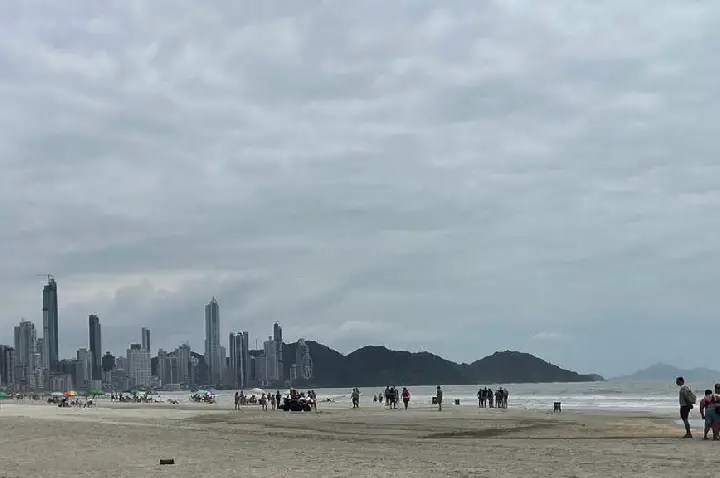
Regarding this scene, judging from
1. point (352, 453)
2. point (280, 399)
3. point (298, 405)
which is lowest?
point (280, 399)

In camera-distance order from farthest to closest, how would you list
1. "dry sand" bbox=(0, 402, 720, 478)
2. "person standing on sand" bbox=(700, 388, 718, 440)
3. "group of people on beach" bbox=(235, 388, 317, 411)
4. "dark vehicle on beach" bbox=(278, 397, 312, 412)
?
"group of people on beach" bbox=(235, 388, 317, 411)
"dark vehicle on beach" bbox=(278, 397, 312, 412)
"person standing on sand" bbox=(700, 388, 718, 440)
"dry sand" bbox=(0, 402, 720, 478)

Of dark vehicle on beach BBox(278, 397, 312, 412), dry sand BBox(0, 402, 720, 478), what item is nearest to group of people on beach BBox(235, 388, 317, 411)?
dark vehicle on beach BBox(278, 397, 312, 412)

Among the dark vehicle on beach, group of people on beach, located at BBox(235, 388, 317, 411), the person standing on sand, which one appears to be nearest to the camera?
the person standing on sand

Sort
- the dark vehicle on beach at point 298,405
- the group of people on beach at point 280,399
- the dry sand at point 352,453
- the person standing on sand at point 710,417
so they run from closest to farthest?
1. the dry sand at point 352,453
2. the person standing on sand at point 710,417
3. the dark vehicle on beach at point 298,405
4. the group of people on beach at point 280,399

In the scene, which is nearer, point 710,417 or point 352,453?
point 352,453

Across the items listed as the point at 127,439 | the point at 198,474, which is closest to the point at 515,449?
the point at 198,474

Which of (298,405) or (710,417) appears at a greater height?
(710,417)

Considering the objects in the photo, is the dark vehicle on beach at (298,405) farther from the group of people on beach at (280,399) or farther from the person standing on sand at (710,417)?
the person standing on sand at (710,417)

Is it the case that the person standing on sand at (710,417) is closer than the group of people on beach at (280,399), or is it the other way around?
the person standing on sand at (710,417)

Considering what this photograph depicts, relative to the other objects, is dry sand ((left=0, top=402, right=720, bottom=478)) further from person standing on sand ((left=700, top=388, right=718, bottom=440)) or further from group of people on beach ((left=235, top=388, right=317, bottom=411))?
group of people on beach ((left=235, top=388, right=317, bottom=411))

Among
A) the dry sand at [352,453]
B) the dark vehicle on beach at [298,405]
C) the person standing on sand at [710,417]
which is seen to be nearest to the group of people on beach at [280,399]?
the dark vehicle on beach at [298,405]

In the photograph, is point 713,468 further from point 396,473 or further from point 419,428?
point 419,428

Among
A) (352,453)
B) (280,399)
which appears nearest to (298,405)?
(280,399)

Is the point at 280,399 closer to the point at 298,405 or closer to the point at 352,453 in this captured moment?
the point at 298,405
